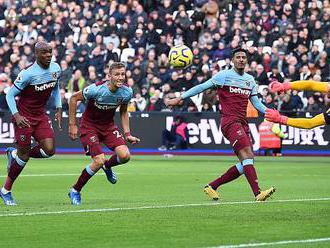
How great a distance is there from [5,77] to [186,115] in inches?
273

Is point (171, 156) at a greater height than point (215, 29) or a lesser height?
lesser

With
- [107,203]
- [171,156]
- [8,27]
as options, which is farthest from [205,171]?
[8,27]

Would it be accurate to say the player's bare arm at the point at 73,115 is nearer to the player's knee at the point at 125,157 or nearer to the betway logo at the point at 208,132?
the player's knee at the point at 125,157

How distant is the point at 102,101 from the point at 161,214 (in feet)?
8.96

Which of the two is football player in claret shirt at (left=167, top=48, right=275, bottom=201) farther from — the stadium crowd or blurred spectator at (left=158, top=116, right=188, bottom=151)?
blurred spectator at (left=158, top=116, right=188, bottom=151)

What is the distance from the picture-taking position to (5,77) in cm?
Answer: 3566

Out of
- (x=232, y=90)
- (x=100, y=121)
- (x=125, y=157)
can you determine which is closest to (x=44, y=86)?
(x=100, y=121)

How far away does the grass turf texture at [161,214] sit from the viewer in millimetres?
10695

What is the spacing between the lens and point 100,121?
607 inches

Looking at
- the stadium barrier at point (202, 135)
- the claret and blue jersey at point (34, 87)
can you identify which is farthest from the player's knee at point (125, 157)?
the stadium barrier at point (202, 135)

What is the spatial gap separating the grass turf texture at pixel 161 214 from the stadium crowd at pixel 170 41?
29.7ft

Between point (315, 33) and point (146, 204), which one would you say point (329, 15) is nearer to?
point (315, 33)

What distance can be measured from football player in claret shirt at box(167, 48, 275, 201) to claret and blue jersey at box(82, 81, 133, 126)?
109cm

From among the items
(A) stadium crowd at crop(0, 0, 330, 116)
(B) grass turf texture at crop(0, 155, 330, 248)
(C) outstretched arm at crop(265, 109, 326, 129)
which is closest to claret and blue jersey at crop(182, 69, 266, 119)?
(B) grass turf texture at crop(0, 155, 330, 248)
